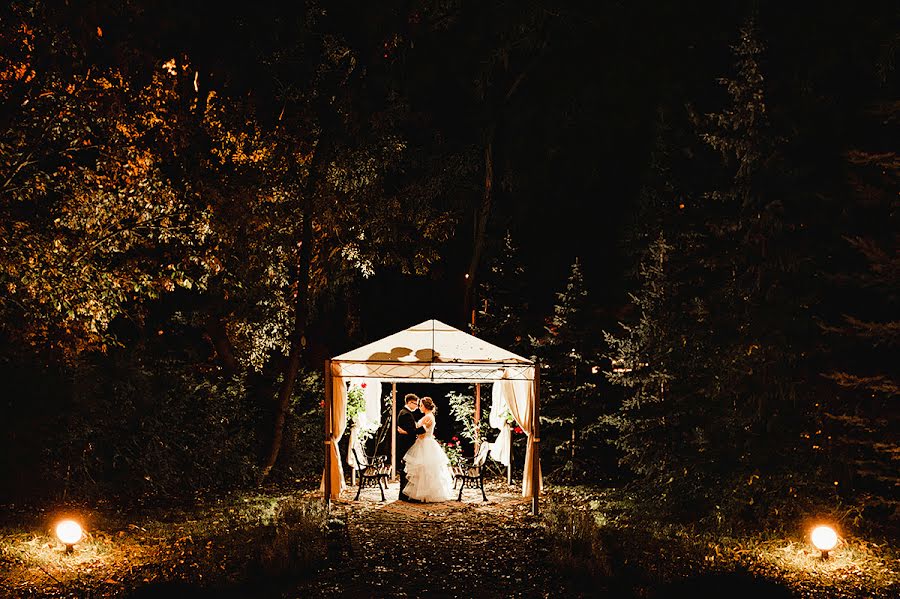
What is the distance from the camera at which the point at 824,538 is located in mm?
9164

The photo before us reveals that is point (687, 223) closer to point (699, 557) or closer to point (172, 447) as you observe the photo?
point (699, 557)

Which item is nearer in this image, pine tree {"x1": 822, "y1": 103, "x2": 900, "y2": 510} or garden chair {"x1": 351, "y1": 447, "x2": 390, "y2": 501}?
pine tree {"x1": 822, "y1": 103, "x2": 900, "y2": 510}

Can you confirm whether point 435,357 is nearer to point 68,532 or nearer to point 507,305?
point 507,305

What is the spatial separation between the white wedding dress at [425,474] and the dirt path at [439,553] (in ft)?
0.72

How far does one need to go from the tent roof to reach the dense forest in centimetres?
207

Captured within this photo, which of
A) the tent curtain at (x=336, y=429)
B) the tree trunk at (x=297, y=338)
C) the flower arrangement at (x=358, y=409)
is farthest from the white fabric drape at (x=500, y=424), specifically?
the tree trunk at (x=297, y=338)

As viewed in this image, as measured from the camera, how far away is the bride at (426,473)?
42.8 feet

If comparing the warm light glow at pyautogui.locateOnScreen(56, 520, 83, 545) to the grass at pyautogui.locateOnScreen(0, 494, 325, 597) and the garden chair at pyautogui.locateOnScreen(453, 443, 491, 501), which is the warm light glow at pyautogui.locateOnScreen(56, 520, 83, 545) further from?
the garden chair at pyautogui.locateOnScreen(453, 443, 491, 501)

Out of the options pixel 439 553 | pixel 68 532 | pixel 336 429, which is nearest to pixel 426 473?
pixel 336 429

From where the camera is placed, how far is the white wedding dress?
13.0m

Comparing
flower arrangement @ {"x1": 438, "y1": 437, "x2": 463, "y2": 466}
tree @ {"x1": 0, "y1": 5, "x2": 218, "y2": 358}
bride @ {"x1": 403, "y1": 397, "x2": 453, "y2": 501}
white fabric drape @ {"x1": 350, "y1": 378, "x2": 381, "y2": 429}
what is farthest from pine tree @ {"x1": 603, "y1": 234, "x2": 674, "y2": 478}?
tree @ {"x1": 0, "y1": 5, "x2": 218, "y2": 358}

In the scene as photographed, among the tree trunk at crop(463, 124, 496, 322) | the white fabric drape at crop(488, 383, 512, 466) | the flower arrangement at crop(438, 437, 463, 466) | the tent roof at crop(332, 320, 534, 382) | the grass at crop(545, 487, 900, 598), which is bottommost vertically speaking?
the grass at crop(545, 487, 900, 598)

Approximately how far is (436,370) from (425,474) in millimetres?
1775

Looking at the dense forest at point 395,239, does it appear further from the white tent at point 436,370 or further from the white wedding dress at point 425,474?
the white wedding dress at point 425,474
